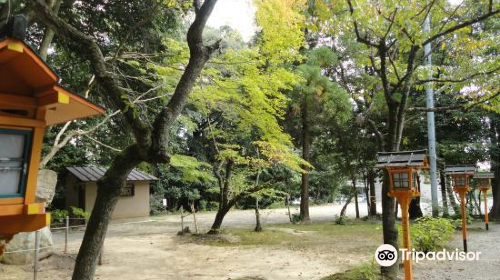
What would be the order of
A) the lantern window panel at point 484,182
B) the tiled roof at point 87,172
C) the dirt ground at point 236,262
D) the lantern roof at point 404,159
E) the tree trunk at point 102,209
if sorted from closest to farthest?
the tree trunk at point 102,209
the lantern roof at point 404,159
the dirt ground at point 236,262
the lantern window panel at point 484,182
the tiled roof at point 87,172

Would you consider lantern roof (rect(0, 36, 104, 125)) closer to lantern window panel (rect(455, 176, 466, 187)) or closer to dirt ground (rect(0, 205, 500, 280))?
dirt ground (rect(0, 205, 500, 280))

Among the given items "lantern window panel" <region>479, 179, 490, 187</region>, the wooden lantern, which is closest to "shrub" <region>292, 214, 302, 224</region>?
"lantern window panel" <region>479, 179, 490, 187</region>

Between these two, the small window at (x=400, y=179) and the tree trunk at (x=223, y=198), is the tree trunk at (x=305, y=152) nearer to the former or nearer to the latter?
the tree trunk at (x=223, y=198)

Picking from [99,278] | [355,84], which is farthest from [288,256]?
[355,84]

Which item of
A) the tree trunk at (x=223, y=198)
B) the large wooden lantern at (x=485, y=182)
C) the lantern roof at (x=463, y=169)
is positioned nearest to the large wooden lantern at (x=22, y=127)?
the tree trunk at (x=223, y=198)

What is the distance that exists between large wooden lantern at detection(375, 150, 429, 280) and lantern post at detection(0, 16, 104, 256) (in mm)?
4361

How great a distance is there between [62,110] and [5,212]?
3.07ft

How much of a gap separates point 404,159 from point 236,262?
4.96 meters

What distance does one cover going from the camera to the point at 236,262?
8.63 metres

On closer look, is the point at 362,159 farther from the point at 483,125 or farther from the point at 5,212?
the point at 5,212

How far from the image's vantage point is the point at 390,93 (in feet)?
20.9

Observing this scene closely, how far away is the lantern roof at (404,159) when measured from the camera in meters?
5.16

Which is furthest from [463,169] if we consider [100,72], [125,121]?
[100,72]

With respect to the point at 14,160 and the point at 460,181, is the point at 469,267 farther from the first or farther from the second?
the point at 14,160
